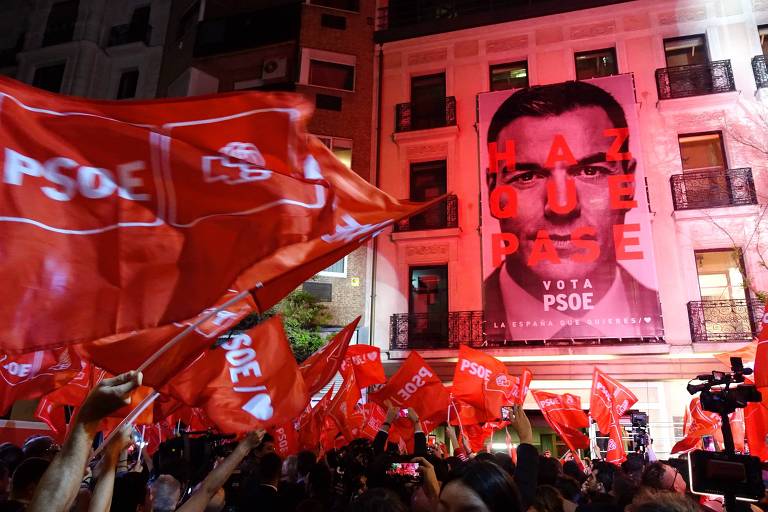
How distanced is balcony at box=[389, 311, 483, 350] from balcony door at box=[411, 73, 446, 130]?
6.59 metres

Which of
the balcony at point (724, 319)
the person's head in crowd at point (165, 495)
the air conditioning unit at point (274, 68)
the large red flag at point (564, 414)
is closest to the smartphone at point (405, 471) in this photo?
the person's head in crowd at point (165, 495)

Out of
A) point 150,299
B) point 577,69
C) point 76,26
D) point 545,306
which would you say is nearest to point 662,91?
point 577,69

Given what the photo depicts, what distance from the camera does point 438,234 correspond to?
18.6 metres

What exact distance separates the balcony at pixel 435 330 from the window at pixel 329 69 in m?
9.04

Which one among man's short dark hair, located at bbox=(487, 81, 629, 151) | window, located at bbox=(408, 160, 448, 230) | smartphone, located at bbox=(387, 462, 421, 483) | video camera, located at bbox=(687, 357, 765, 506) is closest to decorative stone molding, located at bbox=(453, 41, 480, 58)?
man's short dark hair, located at bbox=(487, 81, 629, 151)

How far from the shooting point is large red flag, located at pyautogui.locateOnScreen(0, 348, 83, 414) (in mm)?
6066

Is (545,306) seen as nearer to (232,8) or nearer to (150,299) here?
(150,299)

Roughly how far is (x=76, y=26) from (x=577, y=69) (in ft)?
69.9

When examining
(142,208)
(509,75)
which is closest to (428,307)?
(509,75)

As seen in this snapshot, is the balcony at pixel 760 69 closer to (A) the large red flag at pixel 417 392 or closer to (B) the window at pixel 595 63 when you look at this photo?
(B) the window at pixel 595 63

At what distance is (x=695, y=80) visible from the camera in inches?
700

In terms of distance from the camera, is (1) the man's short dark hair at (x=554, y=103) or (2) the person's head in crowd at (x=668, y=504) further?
(1) the man's short dark hair at (x=554, y=103)

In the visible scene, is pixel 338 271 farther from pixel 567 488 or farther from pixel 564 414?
pixel 567 488

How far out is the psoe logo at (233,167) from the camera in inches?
130
